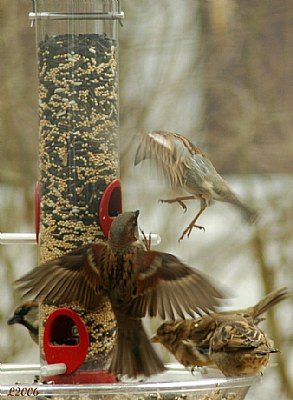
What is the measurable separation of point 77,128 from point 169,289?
599 mm

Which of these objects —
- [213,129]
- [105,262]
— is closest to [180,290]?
[105,262]

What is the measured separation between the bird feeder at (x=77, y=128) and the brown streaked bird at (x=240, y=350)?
320 millimetres

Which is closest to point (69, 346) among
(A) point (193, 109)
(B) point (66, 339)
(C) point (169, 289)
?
(B) point (66, 339)

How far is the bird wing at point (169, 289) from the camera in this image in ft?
8.50

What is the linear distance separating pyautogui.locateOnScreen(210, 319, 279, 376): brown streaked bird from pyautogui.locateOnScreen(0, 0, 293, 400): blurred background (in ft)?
5.28

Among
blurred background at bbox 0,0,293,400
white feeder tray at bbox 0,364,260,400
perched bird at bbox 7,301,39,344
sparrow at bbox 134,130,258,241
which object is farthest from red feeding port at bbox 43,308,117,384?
blurred background at bbox 0,0,293,400

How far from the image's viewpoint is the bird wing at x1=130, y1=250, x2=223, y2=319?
8.50 ft

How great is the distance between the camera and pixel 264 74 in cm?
456

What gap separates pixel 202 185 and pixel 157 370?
64cm

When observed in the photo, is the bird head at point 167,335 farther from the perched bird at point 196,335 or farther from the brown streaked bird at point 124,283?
the brown streaked bird at point 124,283

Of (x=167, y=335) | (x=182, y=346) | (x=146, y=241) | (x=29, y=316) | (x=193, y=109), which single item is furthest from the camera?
(x=193, y=109)

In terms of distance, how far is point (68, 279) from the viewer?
2.74 m

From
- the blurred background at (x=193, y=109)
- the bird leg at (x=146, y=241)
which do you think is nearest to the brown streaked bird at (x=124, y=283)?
the bird leg at (x=146, y=241)

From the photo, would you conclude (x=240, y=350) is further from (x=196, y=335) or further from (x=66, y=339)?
(x=66, y=339)
